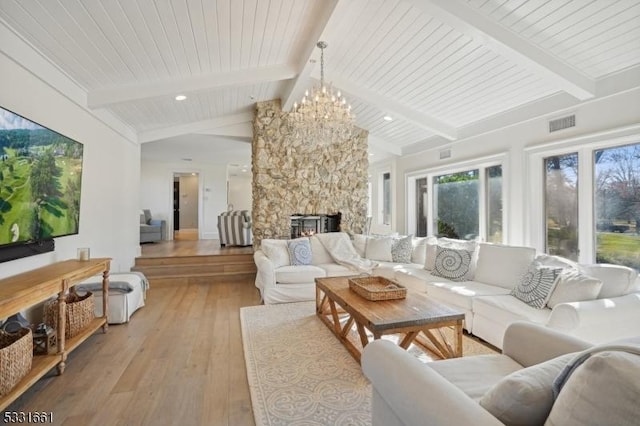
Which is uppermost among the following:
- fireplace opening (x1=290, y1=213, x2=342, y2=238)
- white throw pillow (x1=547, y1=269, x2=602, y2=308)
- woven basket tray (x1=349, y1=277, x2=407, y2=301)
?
fireplace opening (x1=290, y1=213, x2=342, y2=238)

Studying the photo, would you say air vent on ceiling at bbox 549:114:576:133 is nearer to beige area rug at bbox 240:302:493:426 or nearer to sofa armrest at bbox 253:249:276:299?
beige area rug at bbox 240:302:493:426

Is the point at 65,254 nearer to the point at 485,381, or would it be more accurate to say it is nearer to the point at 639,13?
the point at 485,381

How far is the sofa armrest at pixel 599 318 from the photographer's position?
2.30 m

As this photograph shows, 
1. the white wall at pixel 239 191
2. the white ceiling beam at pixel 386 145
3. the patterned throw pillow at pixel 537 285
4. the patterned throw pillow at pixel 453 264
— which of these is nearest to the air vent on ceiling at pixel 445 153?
the white ceiling beam at pixel 386 145

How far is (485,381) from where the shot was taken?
4.88ft

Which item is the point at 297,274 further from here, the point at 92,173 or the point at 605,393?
the point at 605,393

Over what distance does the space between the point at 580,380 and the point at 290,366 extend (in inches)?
83.9

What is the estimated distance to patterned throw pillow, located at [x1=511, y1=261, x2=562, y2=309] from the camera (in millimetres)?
2748

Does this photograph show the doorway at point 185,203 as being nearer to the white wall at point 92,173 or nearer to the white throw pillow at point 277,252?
the white wall at point 92,173

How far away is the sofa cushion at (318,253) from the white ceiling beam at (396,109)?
7.77 feet

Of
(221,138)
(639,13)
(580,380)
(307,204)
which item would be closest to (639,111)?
(639,13)

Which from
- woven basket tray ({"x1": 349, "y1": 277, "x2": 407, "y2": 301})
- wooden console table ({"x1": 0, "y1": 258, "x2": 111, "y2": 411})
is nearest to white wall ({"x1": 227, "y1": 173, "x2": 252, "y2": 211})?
wooden console table ({"x1": 0, "y1": 258, "x2": 111, "y2": 411})

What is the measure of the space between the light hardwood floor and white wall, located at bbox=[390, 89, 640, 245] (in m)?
3.75

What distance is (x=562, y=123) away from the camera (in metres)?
3.43
